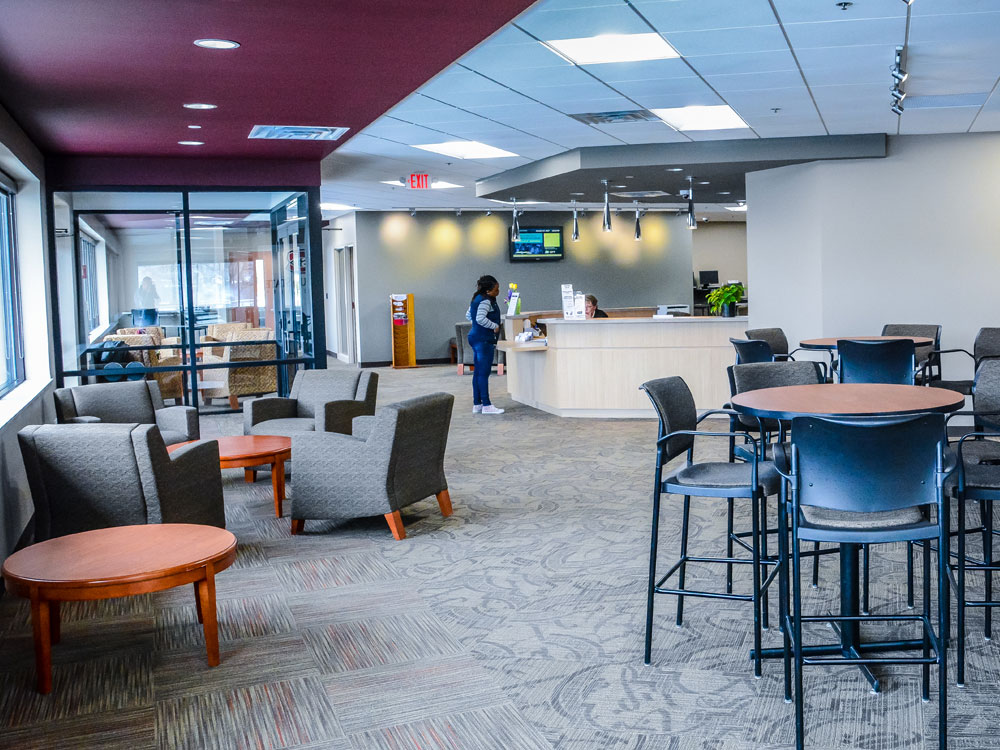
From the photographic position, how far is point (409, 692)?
3314mm

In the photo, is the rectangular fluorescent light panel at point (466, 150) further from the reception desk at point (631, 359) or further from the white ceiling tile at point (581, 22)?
the white ceiling tile at point (581, 22)

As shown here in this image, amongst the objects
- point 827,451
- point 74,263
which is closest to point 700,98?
point 827,451

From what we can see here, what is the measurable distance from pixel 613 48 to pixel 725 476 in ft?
10.7

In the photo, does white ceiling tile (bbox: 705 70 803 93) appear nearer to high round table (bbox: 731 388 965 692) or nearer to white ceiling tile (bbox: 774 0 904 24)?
white ceiling tile (bbox: 774 0 904 24)

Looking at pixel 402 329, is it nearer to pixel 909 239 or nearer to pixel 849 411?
pixel 909 239

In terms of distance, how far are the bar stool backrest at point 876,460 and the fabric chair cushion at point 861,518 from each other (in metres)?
0.10

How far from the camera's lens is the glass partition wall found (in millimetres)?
8578

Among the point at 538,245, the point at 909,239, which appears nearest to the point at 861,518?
the point at 909,239

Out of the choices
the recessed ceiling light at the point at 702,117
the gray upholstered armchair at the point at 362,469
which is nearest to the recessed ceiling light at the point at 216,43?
the gray upholstered armchair at the point at 362,469

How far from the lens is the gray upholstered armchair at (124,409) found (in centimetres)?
643

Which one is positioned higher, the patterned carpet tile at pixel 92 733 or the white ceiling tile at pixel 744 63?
the white ceiling tile at pixel 744 63

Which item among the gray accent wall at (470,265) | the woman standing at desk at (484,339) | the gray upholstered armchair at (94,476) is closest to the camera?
the gray upholstered armchair at (94,476)

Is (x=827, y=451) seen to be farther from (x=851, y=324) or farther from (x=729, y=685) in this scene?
(x=851, y=324)

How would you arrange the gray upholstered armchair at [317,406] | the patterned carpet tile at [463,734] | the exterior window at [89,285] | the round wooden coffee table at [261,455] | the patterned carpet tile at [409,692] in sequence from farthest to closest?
the exterior window at [89,285]
the gray upholstered armchair at [317,406]
the round wooden coffee table at [261,455]
the patterned carpet tile at [409,692]
the patterned carpet tile at [463,734]
